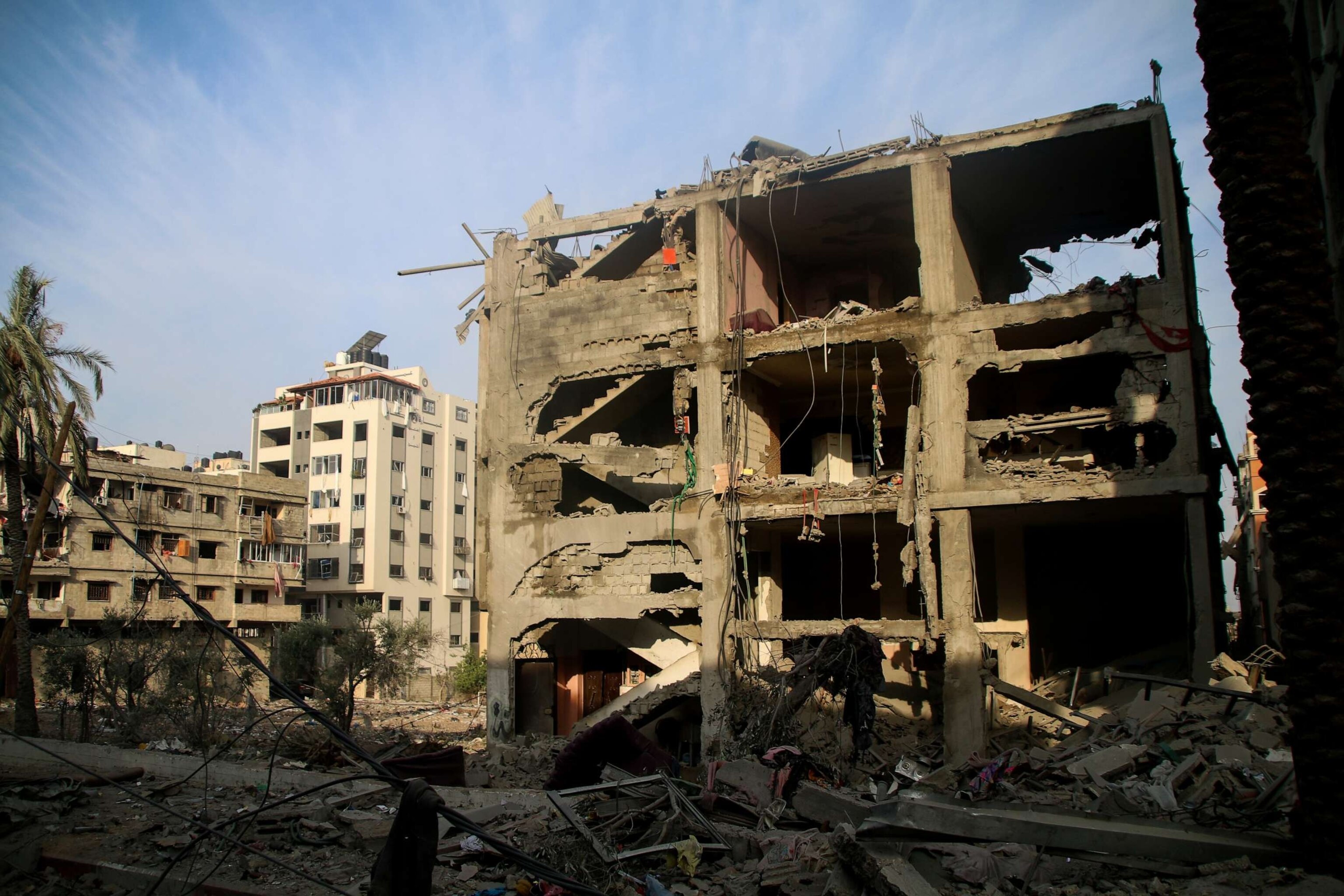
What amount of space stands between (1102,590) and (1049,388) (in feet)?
16.6

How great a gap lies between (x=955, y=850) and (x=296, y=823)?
7.92m

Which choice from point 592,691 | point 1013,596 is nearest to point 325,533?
point 592,691

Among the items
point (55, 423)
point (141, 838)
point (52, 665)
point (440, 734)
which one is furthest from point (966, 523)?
point (52, 665)

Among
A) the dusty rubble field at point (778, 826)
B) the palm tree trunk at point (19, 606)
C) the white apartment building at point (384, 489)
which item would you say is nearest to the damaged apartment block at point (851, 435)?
the dusty rubble field at point (778, 826)

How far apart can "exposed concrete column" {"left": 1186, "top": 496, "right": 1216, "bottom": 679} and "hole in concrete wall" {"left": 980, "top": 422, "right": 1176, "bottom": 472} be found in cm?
130

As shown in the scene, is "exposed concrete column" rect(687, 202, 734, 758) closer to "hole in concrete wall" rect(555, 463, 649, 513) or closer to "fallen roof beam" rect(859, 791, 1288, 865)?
"hole in concrete wall" rect(555, 463, 649, 513)

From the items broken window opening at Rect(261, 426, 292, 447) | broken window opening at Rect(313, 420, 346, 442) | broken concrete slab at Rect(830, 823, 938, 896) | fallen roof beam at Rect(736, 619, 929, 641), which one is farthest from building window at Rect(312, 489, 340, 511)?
broken concrete slab at Rect(830, 823, 938, 896)

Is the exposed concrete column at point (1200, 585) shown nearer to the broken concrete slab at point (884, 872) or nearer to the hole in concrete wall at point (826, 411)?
the hole in concrete wall at point (826, 411)

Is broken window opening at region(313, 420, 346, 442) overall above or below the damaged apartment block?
above

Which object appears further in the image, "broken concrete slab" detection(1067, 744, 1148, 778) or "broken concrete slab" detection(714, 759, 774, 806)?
"broken concrete slab" detection(714, 759, 774, 806)

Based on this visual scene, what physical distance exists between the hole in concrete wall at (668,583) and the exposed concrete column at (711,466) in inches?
36.5

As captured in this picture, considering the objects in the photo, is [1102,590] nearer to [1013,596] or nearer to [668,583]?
[1013,596]

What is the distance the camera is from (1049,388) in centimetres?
2456

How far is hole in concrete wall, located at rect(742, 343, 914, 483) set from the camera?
23.2 metres
